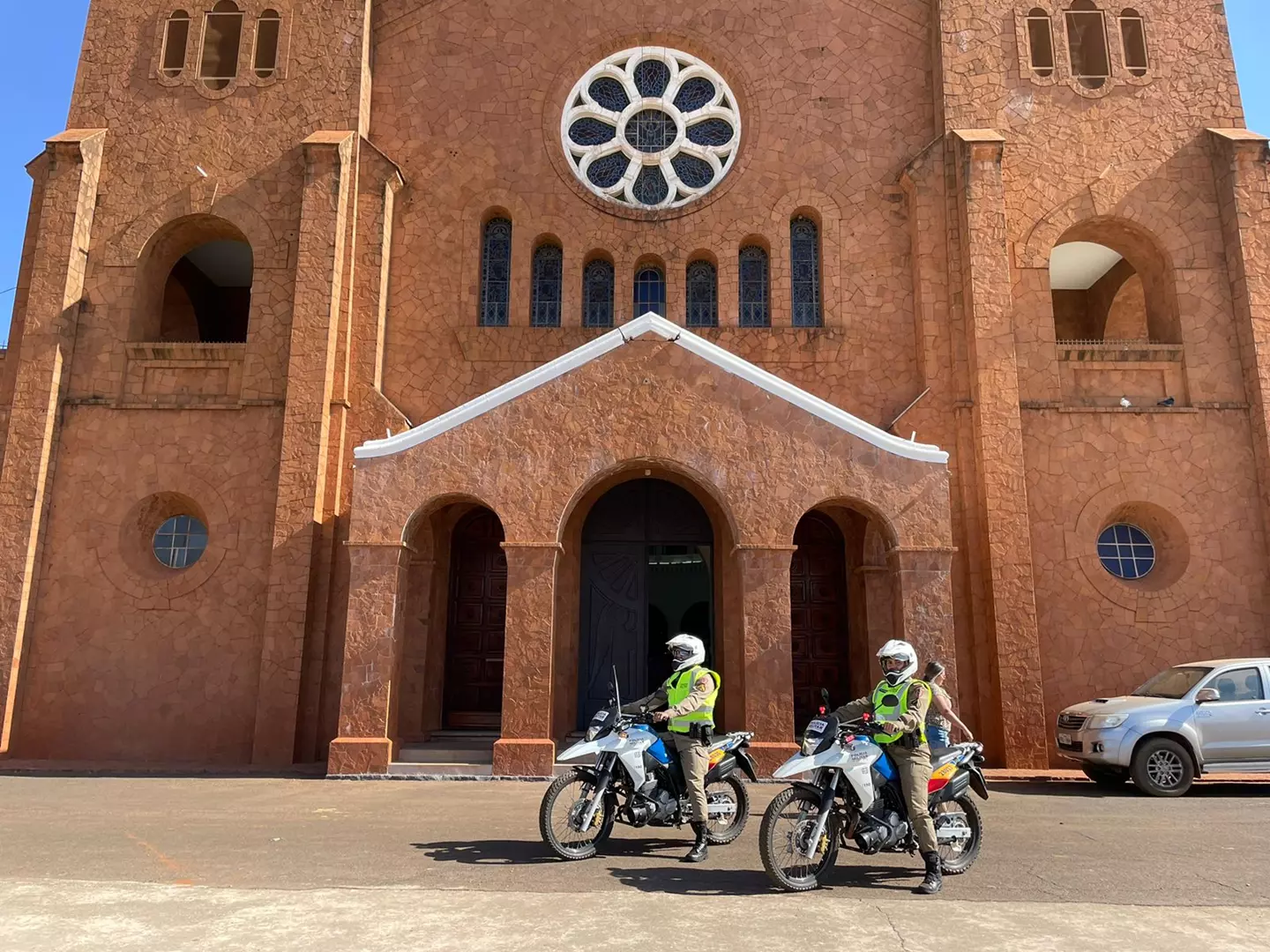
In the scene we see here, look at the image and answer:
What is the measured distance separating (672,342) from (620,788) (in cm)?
699

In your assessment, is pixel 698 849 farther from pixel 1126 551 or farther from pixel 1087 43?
pixel 1087 43

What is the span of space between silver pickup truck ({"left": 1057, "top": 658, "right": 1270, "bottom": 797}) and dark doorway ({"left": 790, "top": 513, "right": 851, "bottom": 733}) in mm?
4513

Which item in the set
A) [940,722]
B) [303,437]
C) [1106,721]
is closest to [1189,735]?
[1106,721]

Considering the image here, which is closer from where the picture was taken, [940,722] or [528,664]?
[940,722]

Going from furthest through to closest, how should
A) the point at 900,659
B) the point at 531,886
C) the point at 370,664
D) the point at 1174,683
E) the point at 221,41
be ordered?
the point at 221,41 < the point at 370,664 < the point at 1174,683 < the point at 900,659 < the point at 531,886

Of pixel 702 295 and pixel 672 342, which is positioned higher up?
pixel 702 295

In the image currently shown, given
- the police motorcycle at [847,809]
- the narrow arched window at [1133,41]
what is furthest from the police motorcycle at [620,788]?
the narrow arched window at [1133,41]

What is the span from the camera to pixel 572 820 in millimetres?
6914

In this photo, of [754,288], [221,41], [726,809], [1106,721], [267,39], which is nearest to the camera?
[726,809]

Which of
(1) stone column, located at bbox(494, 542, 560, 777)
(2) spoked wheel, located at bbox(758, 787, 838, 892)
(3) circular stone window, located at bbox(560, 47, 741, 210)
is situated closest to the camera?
(2) spoked wheel, located at bbox(758, 787, 838, 892)

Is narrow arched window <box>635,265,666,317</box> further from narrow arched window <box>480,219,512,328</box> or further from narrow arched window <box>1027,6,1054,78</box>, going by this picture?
narrow arched window <box>1027,6,1054,78</box>

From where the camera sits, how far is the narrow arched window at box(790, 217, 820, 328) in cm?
1612

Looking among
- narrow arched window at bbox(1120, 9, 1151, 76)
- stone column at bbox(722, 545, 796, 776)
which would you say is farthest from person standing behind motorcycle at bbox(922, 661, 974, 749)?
narrow arched window at bbox(1120, 9, 1151, 76)

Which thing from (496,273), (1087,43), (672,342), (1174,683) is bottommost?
(1174,683)
